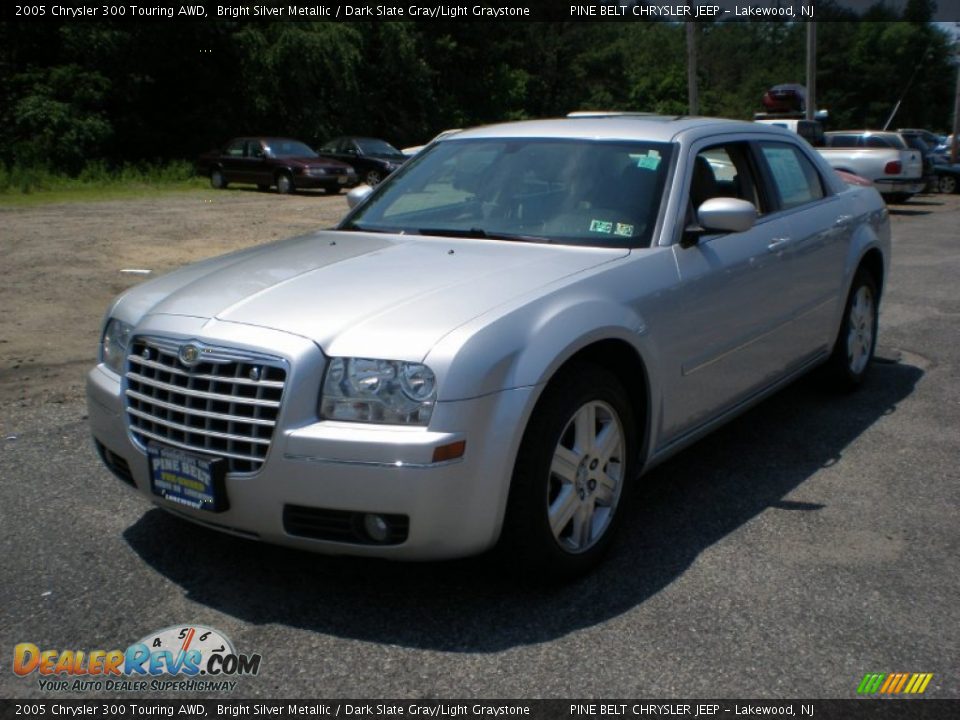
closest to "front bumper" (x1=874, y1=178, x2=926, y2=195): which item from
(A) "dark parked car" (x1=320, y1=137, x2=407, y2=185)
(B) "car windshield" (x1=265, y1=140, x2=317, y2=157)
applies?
(A) "dark parked car" (x1=320, y1=137, x2=407, y2=185)

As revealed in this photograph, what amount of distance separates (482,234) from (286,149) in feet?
77.2

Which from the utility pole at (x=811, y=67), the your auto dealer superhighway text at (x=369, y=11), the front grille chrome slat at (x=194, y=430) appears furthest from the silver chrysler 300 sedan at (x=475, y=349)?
the your auto dealer superhighway text at (x=369, y=11)

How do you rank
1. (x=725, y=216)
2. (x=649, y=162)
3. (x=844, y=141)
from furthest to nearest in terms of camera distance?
1. (x=844, y=141)
2. (x=649, y=162)
3. (x=725, y=216)

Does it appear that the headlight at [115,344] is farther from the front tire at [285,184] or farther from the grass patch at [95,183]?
the front tire at [285,184]

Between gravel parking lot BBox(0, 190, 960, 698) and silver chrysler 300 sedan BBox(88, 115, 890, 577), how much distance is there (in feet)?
0.97

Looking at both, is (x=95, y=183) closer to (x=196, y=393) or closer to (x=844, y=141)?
(x=844, y=141)

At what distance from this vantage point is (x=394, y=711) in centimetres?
296

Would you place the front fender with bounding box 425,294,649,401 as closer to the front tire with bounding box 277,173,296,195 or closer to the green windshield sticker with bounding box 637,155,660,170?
the green windshield sticker with bounding box 637,155,660,170

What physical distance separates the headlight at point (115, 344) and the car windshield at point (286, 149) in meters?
23.3

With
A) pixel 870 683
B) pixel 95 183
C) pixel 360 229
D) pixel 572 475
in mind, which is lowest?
pixel 870 683

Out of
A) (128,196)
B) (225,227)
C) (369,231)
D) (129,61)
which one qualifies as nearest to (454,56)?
(129,61)

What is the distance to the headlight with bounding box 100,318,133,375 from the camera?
13.1ft

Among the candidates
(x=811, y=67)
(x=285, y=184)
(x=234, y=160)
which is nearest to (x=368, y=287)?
(x=285, y=184)

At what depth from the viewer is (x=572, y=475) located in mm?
3705
